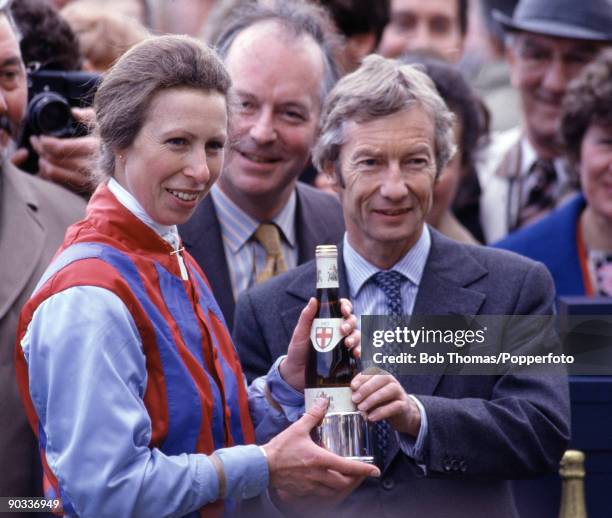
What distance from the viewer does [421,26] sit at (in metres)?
6.37

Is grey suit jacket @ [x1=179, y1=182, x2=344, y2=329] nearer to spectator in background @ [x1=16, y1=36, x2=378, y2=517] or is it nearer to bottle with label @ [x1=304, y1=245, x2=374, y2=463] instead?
bottle with label @ [x1=304, y1=245, x2=374, y2=463]

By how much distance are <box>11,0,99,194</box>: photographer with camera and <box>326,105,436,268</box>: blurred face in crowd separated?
2.59ft

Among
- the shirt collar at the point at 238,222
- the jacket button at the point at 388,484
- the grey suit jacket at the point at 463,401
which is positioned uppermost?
the shirt collar at the point at 238,222

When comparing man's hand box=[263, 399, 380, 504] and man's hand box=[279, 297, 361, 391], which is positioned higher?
man's hand box=[279, 297, 361, 391]

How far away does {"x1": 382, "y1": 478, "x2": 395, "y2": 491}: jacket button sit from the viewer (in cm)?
353

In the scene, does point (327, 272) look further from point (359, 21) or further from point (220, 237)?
point (359, 21)

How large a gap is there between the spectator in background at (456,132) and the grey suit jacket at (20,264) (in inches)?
62.1

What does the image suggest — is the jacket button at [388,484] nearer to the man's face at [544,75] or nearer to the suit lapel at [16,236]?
the suit lapel at [16,236]

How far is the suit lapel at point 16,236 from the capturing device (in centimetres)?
361

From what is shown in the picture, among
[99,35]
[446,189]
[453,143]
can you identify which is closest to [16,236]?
[453,143]

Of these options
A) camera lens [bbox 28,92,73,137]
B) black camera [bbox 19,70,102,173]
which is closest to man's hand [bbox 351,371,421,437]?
black camera [bbox 19,70,102,173]

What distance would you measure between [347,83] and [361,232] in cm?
43

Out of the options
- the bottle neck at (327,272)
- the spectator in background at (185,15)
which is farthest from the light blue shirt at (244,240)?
the spectator in background at (185,15)

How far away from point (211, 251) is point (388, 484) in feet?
3.37
